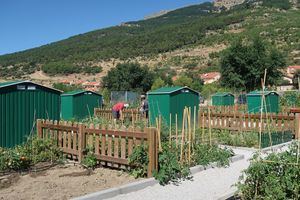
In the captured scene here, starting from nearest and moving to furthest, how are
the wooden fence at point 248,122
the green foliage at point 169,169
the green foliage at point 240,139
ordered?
the green foliage at point 169,169 < the green foliage at point 240,139 < the wooden fence at point 248,122

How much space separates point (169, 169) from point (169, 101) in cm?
869

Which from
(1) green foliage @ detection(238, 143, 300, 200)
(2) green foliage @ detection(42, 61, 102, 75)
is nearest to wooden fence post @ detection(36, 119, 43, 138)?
(1) green foliage @ detection(238, 143, 300, 200)

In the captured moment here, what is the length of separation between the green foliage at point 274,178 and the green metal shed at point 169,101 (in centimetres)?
1025

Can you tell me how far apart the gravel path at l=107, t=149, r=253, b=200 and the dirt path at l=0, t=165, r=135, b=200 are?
0.69 metres

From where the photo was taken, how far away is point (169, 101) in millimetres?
16828

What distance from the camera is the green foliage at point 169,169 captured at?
8023mm

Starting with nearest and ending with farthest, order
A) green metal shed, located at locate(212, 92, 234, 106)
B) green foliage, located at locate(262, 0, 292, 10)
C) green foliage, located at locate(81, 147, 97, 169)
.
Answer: green foliage, located at locate(81, 147, 97, 169), green metal shed, located at locate(212, 92, 234, 106), green foliage, located at locate(262, 0, 292, 10)

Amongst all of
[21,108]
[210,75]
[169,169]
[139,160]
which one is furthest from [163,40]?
[169,169]

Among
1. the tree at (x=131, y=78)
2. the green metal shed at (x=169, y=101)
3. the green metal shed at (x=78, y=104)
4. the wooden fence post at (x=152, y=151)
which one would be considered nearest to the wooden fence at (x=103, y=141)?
the wooden fence post at (x=152, y=151)

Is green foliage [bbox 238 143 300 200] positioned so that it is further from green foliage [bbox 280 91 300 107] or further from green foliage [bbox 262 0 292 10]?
green foliage [bbox 262 0 292 10]

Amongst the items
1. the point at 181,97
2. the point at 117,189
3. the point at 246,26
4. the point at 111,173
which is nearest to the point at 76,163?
the point at 111,173

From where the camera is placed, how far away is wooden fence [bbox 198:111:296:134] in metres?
14.4

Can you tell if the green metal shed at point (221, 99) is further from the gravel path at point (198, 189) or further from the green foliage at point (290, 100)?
the gravel path at point (198, 189)

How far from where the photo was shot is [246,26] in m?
102
